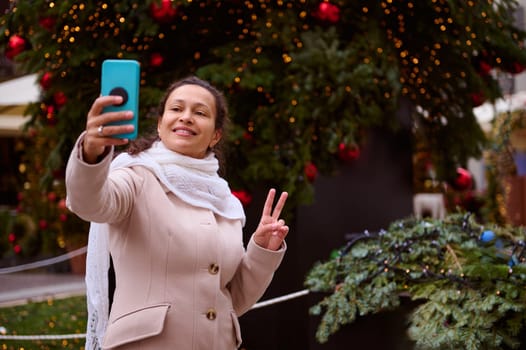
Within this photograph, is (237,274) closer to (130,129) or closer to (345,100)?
(130,129)

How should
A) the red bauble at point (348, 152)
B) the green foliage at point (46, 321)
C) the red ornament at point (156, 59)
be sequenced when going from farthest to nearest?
the green foliage at point (46, 321) → the red bauble at point (348, 152) → the red ornament at point (156, 59)

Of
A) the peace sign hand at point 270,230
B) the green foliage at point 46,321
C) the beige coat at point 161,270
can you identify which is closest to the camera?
the beige coat at point 161,270

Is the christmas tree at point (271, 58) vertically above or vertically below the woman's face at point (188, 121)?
above

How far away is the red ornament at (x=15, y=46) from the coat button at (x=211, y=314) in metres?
3.80

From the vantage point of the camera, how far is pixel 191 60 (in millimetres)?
5922

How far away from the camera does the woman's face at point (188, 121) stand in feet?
7.79

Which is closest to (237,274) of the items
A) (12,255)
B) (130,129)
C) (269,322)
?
(130,129)

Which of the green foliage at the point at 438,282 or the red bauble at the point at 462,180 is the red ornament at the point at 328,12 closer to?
the green foliage at the point at 438,282

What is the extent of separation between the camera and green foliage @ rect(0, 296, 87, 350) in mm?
6047

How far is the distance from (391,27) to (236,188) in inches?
83.3

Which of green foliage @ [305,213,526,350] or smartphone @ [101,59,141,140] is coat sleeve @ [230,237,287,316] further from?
green foliage @ [305,213,526,350]

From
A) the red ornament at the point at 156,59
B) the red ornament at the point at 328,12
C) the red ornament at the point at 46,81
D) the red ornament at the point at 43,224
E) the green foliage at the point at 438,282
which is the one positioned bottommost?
the red ornament at the point at 43,224

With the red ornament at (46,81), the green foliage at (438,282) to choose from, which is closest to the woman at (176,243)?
the green foliage at (438,282)

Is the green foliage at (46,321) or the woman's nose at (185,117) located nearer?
the woman's nose at (185,117)
